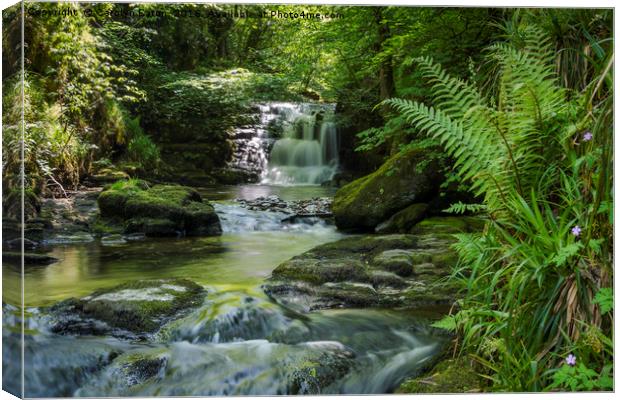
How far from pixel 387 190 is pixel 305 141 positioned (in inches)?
24.9

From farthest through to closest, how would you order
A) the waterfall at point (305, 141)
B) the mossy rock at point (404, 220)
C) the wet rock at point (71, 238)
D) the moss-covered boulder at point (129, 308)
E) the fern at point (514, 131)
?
the mossy rock at point (404, 220) → the waterfall at point (305, 141) → the wet rock at point (71, 238) → the moss-covered boulder at point (129, 308) → the fern at point (514, 131)

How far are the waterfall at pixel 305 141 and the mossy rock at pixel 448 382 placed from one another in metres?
1.18

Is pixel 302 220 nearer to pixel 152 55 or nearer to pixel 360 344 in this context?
pixel 360 344

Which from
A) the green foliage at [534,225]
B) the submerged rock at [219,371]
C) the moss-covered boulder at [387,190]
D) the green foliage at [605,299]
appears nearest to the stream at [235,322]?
the submerged rock at [219,371]

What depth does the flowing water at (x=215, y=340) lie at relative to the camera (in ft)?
8.87

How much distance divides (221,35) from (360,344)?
1670 millimetres

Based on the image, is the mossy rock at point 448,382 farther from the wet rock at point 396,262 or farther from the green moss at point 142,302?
the green moss at point 142,302

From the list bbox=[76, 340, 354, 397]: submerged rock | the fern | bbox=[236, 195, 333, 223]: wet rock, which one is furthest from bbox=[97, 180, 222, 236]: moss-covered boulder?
the fern

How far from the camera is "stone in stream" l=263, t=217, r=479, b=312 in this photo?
10.2ft

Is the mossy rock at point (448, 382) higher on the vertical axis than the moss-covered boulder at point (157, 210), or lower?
lower

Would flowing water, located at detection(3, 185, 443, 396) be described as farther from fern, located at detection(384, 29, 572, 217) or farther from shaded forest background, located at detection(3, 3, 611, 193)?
fern, located at detection(384, 29, 572, 217)

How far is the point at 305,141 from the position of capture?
3324 millimetres

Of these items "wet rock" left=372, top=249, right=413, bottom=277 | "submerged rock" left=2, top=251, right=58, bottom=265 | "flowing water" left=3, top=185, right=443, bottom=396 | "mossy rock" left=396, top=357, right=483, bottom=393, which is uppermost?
"submerged rock" left=2, top=251, right=58, bottom=265

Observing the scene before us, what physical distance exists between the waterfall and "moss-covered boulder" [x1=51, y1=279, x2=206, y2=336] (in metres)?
0.84
